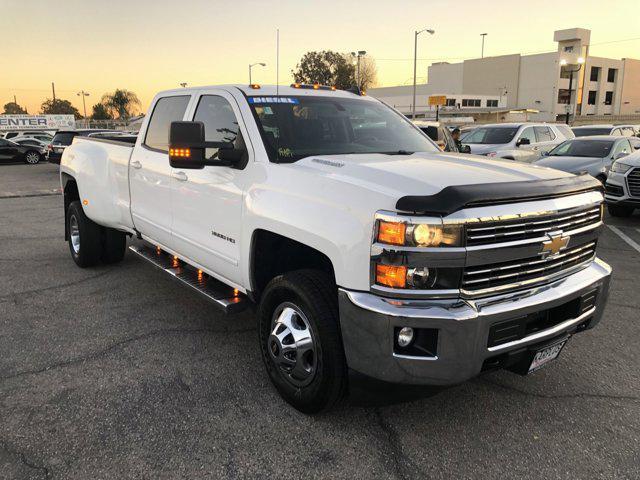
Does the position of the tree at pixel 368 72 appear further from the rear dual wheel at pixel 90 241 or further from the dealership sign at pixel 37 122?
the rear dual wheel at pixel 90 241

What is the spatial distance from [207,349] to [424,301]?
2.19m

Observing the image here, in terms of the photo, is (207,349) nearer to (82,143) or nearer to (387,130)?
(387,130)

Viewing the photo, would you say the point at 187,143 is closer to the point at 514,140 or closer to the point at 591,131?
the point at 514,140

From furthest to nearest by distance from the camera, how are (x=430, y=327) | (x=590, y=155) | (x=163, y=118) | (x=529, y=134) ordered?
(x=529, y=134), (x=590, y=155), (x=163, y=118), (x=430, y=327)

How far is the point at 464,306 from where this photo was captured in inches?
100.0

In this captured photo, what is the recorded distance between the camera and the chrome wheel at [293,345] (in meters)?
3.04

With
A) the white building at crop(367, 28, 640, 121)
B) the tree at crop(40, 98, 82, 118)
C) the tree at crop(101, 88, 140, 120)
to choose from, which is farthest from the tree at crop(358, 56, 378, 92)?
the tree at crop(40, 98, 82, 118)

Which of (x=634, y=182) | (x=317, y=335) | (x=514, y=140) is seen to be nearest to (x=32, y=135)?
(x=514, y=140)

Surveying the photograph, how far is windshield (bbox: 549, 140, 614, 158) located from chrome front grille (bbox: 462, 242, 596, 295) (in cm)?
1064

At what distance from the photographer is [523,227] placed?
2699 mm

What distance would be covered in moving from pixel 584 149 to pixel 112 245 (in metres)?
11.0

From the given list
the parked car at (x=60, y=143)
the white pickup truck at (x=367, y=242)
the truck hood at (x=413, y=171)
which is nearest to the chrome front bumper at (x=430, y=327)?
the white pickup truck at (x=367, y=242)

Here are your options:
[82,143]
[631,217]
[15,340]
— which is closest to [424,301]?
[15,340]

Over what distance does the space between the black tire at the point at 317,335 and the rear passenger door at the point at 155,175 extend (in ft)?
5.70
